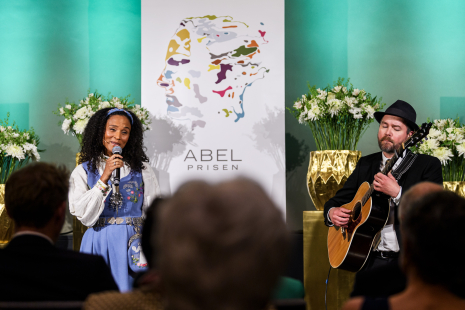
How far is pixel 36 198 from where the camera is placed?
4.81ft

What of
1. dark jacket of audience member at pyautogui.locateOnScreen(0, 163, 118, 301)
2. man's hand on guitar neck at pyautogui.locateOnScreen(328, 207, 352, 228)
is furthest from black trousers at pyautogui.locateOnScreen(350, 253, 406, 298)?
man's hand on guitar neck at pyautogui.locateOnScreen(328, 207, 352, 228)

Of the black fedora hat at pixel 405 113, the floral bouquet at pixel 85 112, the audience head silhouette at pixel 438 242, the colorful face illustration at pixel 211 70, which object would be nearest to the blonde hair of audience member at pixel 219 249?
the audience head silhouette at pixel 438 242

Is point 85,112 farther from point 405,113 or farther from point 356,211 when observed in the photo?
point 405,113

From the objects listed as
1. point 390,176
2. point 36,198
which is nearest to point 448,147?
point 390,176

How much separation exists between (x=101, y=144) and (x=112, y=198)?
0.49 m

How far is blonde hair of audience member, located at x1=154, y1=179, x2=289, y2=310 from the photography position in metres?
0.71

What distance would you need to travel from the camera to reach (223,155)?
13.0 ft

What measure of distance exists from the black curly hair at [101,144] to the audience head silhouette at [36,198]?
1.67 metres

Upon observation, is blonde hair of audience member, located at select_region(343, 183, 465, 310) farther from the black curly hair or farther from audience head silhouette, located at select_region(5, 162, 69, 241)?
the black curly hair

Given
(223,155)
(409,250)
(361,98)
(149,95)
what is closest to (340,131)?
(361,98)

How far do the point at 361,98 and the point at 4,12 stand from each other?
3749 millimetres

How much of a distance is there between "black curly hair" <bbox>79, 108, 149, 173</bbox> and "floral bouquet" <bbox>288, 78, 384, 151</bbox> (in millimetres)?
1387

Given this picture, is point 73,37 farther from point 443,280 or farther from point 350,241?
point 443,280

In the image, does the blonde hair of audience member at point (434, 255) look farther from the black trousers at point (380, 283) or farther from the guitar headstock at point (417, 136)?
the guitar headstock at point (417, 136)
